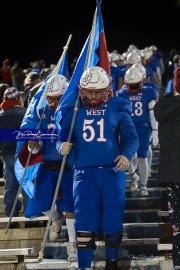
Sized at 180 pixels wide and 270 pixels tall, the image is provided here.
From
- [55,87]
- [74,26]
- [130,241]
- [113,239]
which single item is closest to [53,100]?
[55,87]

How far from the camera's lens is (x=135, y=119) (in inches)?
413

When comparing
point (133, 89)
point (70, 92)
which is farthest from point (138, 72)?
point (70, 92)

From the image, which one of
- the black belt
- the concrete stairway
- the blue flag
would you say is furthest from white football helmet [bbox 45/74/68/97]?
the concrete stairway

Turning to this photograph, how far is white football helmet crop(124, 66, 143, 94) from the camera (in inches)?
417

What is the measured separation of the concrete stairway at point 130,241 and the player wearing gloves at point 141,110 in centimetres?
56

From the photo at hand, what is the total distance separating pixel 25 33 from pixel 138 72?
29.5 meters

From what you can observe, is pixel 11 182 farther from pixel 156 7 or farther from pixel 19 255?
pixel 156 7

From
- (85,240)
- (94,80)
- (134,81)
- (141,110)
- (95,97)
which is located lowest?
(85,240)

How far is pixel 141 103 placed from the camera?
34.7ft

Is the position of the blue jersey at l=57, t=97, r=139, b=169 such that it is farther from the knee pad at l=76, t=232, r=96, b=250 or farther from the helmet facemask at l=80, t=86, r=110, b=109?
the knee pad at l=76, t=232, r=96, b=250

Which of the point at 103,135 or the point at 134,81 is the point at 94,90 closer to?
the point at 103,135

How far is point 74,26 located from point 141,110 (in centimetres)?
3202

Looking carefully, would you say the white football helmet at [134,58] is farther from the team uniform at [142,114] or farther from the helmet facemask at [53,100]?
the helmet facemask at [53,100]

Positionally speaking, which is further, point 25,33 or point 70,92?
point 25,33
